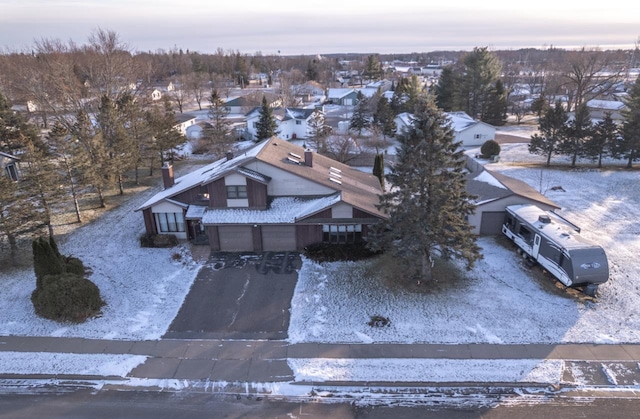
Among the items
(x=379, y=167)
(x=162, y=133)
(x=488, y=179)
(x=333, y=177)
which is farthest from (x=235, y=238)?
(x=162, y=133)

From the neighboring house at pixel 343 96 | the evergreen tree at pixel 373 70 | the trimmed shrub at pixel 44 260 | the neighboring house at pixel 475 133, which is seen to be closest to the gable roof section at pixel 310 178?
the trimmed shrub at pixel 44 260

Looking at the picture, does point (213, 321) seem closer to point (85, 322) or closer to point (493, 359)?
point (85, 322)

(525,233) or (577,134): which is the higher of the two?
(577,134)

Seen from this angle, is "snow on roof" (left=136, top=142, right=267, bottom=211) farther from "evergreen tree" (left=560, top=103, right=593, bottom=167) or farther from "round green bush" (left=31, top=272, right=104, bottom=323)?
"evergreen tree" (left=560, top=103, right=593, bottom=167)

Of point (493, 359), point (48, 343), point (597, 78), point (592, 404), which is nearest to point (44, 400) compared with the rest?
point (48, 343)

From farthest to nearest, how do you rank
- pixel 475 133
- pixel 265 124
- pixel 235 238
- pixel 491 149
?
pixel 265 124 < pixel 475 133 < pixel 491 149 < pixel 235 238

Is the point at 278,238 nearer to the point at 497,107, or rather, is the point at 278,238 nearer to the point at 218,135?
the point at 218,135
